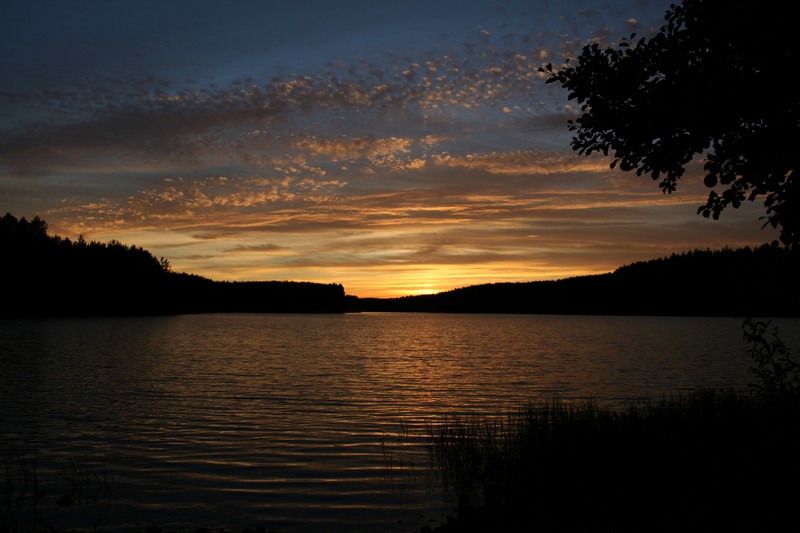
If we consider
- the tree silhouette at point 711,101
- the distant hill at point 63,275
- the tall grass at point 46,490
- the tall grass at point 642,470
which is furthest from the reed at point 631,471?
the distant hill at point 63,275

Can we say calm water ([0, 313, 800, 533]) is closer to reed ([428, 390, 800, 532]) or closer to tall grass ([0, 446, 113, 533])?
tall grass ([0, 446, 113, 533])

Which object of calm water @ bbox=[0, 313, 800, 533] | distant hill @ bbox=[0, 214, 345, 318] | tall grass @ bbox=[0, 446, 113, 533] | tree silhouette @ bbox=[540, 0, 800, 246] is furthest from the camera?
distant hill @ bbox=[0, 214, 345, 318]

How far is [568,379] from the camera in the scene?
1534 inches

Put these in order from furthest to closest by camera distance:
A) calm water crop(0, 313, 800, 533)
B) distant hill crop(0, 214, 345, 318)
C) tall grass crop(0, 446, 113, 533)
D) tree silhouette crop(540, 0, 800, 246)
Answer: distant hill crop(0, 214, 345, 318), calm water crop(0, 313, 800, 533), tall grass crop(0, 446, 113, 533), tree silhouette crop(540, 0, 800, 246)

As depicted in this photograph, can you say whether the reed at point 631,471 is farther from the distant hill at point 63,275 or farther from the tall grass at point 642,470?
the distant hill at point 63,275

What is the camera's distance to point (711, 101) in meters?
9.57

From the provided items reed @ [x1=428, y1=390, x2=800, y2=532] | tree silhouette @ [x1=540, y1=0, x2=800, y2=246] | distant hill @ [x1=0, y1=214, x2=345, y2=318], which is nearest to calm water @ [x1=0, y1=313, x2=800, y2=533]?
reed @ [x1=428, y1=390, x2=800, y2=532]

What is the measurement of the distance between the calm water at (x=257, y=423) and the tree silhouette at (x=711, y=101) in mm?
8201

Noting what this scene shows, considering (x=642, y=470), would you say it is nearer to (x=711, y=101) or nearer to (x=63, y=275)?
(x=711, y=101)

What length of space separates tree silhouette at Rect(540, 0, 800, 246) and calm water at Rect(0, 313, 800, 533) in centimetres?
820

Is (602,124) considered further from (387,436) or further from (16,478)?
(16,478)

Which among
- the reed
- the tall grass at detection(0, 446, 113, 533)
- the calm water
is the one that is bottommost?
the calm water

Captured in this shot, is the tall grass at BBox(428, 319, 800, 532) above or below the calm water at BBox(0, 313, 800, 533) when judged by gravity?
above

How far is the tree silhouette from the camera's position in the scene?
935 centimetres
